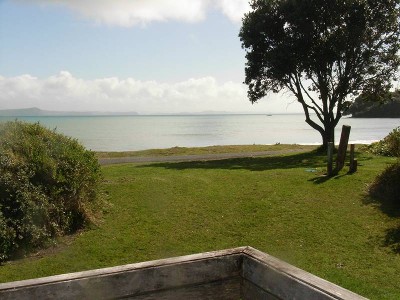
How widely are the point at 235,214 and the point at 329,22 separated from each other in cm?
2303

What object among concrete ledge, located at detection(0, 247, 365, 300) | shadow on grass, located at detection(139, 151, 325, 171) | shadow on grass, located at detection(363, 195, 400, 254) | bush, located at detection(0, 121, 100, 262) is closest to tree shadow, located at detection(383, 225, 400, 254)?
shadow on grass, located at detection(363, 195, 400, 254)

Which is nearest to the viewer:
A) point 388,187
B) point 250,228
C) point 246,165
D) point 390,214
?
point 250,228

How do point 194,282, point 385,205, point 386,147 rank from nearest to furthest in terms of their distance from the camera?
point 194,282 < point 385,205 < point 386,147

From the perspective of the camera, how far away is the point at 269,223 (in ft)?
40.9

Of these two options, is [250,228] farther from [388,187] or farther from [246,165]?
[246,165]

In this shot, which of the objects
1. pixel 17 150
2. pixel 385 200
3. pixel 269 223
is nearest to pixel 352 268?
pixel 269 223

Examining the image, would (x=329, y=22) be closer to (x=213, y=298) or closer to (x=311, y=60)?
(x=311, y=60)

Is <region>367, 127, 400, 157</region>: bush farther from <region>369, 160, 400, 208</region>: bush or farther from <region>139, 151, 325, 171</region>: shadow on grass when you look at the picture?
<region>369, 160, 400, 208</region>: bush

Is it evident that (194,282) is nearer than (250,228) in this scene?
Yes

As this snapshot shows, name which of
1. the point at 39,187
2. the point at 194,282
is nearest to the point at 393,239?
the point at 194,282

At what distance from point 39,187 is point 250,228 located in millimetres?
6455

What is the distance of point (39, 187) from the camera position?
36.9 feet

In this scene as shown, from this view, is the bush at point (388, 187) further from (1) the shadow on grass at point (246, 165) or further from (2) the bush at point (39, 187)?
(2) the bush at point (39, 187)

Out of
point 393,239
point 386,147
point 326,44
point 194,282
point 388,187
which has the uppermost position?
point 326,44
